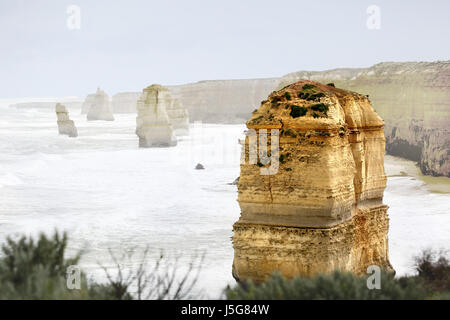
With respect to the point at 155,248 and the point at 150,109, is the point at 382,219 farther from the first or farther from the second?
the point at 150,109

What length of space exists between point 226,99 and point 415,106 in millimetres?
98193

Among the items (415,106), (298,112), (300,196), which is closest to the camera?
(300,196)

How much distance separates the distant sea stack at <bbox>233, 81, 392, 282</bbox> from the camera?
1481cm

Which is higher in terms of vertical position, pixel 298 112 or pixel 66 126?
pixel 298 112

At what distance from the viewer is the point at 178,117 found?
88188mm

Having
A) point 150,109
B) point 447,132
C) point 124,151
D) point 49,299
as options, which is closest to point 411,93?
point 447,132

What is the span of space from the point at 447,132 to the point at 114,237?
30.7 m

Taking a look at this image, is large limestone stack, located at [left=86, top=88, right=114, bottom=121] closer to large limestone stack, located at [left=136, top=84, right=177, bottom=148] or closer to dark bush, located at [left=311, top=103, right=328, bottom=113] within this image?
large limestone stack, located at [left=136, top=84, right=177, bottom=148]

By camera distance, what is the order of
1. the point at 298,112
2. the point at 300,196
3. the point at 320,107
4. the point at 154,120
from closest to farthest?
the point at 300,196 → the point at 298,112 → the point at 320,107 → the point at 154,120

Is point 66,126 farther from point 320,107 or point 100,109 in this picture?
point 320,107

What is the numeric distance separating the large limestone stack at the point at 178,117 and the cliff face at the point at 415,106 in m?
23.1

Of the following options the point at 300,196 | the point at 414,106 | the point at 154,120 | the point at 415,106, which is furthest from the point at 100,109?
the point at 300,196

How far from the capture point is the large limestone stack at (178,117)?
84938 mm

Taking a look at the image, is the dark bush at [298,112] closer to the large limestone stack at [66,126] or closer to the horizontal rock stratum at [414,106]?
the horizontal rock stratum at [414,106]
